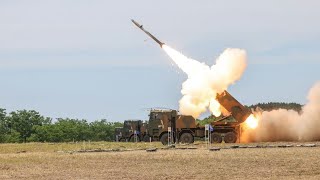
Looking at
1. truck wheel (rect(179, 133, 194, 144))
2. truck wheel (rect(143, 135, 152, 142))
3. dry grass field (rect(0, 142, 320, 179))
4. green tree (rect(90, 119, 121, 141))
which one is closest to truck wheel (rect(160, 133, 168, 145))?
truck wheel (rect(179, 133, 194, 144))

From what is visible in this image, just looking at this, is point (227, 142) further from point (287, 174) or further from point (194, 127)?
point (287, 174)

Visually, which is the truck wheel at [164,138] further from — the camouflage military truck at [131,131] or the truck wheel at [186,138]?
the camouflage military truck at [131,131]

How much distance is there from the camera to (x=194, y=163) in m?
34.6

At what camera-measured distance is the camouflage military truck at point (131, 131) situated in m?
76.4

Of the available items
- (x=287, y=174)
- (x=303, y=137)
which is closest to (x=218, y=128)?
(x=303, y=137)

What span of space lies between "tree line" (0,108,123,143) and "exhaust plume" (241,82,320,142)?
4550 centimetres

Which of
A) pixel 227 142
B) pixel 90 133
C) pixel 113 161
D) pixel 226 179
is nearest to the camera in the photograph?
pixel 226 179

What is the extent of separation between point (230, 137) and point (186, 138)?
173 inches

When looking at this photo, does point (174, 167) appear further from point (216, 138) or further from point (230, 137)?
point (216, 138)

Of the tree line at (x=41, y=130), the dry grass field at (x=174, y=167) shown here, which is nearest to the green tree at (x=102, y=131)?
the tree line at (x=41, y=130)

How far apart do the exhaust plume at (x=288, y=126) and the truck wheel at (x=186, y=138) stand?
467cm

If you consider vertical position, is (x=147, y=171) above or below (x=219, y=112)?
below

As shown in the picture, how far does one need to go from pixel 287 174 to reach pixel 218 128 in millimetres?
35783

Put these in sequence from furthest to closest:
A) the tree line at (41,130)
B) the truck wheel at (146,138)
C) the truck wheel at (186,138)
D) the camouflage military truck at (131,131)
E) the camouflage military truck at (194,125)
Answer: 1. the tree line at (41,130)
2. the camouflage military truck at (131,131)
3. the truck wheel at (146,138)
4. the truck wheel at (186,138)
5. the camouflage military truck at (194,125)
